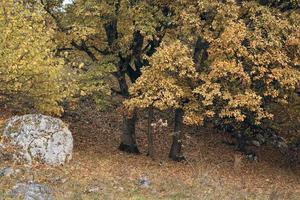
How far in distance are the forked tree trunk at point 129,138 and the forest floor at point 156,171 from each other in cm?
58

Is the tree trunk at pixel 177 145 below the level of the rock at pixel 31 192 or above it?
above

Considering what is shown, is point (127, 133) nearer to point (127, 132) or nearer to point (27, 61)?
point (127, 132)

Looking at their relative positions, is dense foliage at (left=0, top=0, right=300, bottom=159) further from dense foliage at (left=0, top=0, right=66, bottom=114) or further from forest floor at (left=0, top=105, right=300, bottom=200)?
forest floor at (left=0, top=105, right=300, bottom=200)

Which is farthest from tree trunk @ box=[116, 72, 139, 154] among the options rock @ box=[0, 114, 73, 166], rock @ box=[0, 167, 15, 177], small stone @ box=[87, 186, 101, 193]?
rock @ box=[0, 167, 15, 177]

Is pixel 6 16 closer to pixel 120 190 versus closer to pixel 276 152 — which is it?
pixel 120 190

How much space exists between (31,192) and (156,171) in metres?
8.58

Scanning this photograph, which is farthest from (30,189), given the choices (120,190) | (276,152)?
(276,152)

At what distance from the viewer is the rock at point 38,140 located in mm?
22109

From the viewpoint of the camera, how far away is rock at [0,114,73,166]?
72.5ft

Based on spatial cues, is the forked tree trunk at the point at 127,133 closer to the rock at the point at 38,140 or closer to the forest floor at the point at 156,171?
the forest floor at the point at 156,171

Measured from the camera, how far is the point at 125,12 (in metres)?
25.5

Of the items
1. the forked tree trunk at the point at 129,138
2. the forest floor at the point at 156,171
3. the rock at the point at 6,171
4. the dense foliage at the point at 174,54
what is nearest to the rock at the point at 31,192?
the forest floor at the point at 156,171

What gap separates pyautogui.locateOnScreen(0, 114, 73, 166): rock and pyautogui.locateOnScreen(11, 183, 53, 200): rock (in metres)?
4.04

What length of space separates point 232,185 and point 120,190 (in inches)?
247
